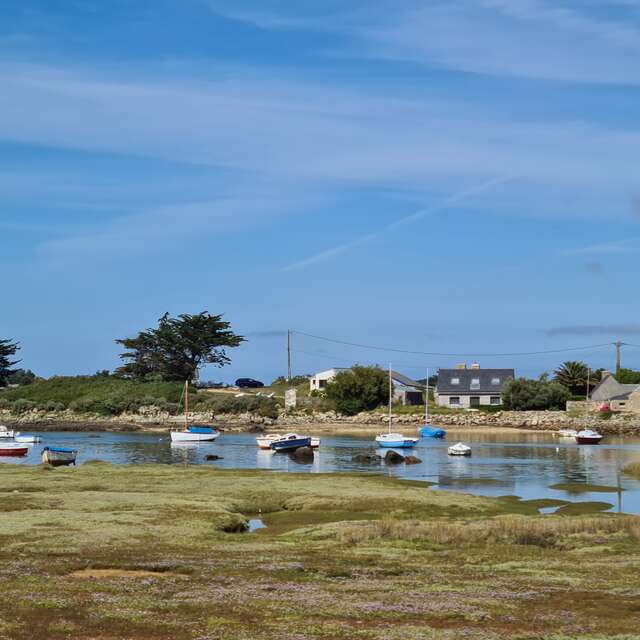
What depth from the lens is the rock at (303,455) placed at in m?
100

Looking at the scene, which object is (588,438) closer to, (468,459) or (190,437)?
(468,459)

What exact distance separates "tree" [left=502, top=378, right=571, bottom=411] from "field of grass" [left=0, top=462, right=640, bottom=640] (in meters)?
125

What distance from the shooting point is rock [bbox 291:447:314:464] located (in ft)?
329

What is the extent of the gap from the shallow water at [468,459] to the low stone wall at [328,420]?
12.7 metres

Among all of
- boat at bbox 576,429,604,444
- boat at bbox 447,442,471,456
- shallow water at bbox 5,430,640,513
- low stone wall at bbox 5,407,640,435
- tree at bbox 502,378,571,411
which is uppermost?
tree at bbox 502,378,571,411

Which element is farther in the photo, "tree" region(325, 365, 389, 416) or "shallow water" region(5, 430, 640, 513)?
"tree" region(325, 365, 389, 416)

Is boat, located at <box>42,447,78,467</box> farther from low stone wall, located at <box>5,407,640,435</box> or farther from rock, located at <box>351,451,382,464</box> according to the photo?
low stone wall, located at <box>5,407,640,435</box>

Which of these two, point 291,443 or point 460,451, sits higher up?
point 291,443

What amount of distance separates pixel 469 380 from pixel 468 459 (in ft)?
301

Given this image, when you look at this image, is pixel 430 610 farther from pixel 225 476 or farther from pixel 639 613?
pixel 225 476

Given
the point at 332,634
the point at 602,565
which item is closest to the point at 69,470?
the point at 602,565

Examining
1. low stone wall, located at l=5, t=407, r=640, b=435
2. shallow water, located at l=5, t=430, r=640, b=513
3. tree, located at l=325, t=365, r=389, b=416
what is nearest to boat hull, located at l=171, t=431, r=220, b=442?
shallow water, located at l=5, t=430, r=640, b=513

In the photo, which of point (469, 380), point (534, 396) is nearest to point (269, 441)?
point (534, 396)

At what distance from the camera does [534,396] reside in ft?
579
